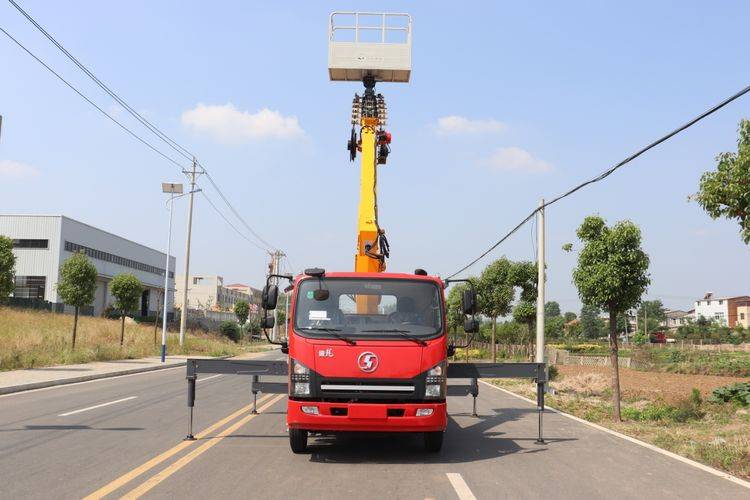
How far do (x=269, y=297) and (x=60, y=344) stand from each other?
76.9ft

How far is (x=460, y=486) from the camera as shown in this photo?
6180 mm

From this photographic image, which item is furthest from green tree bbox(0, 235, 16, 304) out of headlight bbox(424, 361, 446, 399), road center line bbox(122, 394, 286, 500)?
headlight bbox(424, 361, 446, 399)

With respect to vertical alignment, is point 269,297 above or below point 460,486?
above

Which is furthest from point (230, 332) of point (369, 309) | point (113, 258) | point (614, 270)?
point (369, 309)

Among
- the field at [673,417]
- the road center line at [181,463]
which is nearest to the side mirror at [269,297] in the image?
the road center line at [181,463]

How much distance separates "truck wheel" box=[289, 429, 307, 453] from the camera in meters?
7.64

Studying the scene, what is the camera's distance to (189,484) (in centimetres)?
607

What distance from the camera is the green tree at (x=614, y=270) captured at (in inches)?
504

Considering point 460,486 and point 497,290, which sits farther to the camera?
point 497,290

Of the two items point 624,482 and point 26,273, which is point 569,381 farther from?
point 26,273

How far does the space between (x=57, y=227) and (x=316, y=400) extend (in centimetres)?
5532

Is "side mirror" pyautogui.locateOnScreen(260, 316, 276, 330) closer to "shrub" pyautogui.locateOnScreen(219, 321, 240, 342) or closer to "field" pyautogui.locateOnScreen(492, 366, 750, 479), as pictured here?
"field" pyautogui.locateOnScreen(492, 366, 750, 479)

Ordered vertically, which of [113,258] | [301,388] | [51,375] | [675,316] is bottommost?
[51,375]

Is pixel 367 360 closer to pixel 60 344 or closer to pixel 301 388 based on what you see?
pixel 301 388
